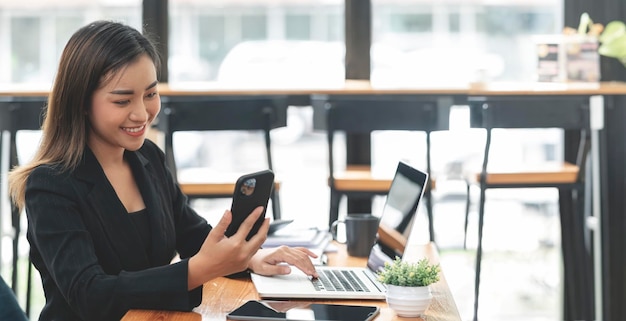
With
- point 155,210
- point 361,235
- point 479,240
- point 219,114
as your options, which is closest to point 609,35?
point 479,240

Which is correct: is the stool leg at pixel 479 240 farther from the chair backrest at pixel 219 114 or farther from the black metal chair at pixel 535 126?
the chair backrest at pixel 219 114

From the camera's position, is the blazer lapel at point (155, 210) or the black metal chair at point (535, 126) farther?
the black metal chair at point (535, 126)

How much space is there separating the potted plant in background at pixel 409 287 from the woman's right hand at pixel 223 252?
→ 0.25 m

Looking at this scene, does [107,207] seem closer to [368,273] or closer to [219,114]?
[368,273]

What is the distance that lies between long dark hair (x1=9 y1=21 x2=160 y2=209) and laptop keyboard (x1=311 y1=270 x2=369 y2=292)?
546 millimetres

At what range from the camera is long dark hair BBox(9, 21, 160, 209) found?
1.83m

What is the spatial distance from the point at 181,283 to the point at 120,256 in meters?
0.23

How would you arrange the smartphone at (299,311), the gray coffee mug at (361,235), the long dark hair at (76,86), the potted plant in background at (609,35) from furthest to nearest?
the potted plant in background at (609,35) → the gray coffee mug at (361,235) → the long dark hair at (76,86) → the smartphone at (299,311)

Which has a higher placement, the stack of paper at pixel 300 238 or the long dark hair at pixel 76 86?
the long dark hair at pixel 76 86

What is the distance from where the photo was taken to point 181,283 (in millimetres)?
1688

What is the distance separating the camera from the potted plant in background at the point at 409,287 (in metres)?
1.69

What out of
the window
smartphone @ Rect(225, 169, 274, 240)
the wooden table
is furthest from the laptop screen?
the window

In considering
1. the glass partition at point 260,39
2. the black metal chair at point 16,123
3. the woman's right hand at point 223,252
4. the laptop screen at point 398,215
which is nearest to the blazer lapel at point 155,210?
the woman's right hand at point 223,252

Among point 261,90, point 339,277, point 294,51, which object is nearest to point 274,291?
point 339,277
